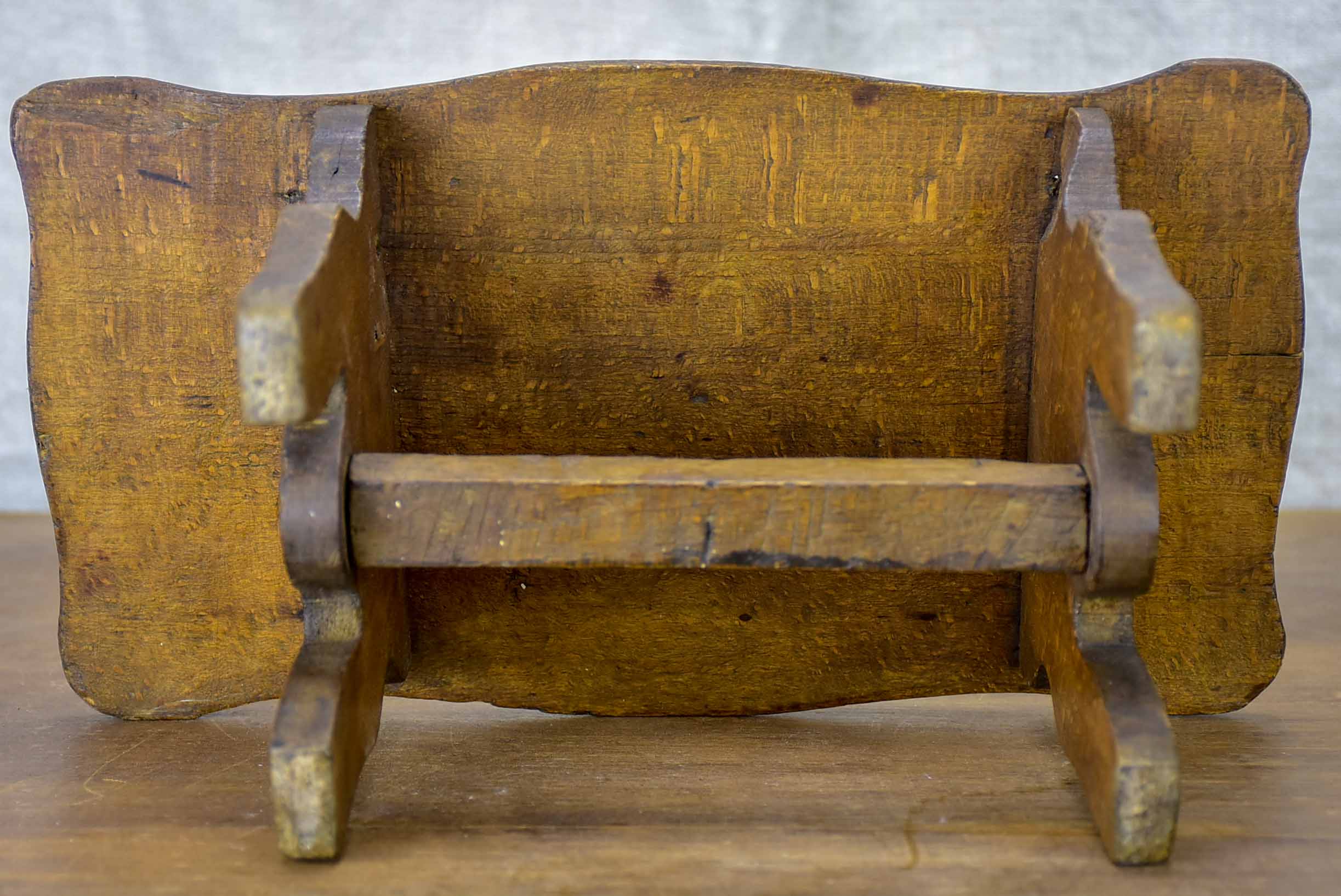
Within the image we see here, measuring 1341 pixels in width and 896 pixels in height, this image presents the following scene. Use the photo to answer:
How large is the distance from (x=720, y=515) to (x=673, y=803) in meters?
0.30

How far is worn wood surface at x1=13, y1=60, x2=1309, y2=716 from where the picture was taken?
133 cm

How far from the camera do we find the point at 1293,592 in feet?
6.12

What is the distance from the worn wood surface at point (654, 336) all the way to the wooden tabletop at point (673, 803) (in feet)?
0.20

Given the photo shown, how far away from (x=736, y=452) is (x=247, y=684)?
0.55m

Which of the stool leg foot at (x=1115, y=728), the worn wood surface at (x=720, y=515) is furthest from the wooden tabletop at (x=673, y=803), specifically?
the worn wood surface at (x=720, y=515)

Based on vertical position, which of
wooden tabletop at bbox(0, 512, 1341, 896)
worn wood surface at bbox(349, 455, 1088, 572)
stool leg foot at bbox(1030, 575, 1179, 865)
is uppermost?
worn wood surface at bbox(349, 455, 1088, 572)

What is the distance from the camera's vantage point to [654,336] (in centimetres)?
138

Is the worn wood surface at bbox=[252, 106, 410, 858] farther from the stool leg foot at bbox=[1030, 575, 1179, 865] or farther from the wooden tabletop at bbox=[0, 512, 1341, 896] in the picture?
the stool leg foot at bbox=[1030, 575, 1179, 865]

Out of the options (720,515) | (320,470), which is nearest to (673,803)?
(720,515)

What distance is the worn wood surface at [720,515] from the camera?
1.08 m

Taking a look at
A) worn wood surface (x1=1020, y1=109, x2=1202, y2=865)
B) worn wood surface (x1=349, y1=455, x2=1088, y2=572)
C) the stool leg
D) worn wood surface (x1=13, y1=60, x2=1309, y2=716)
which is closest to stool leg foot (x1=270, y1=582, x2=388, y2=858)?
the stool leg

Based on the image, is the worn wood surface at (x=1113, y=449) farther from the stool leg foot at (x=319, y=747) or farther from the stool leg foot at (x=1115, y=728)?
the stool leg foot at (x=319, y=747)

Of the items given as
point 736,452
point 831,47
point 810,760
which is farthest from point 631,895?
point 831,47

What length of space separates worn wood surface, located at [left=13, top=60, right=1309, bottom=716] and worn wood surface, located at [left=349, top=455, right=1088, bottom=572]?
0.93ft
